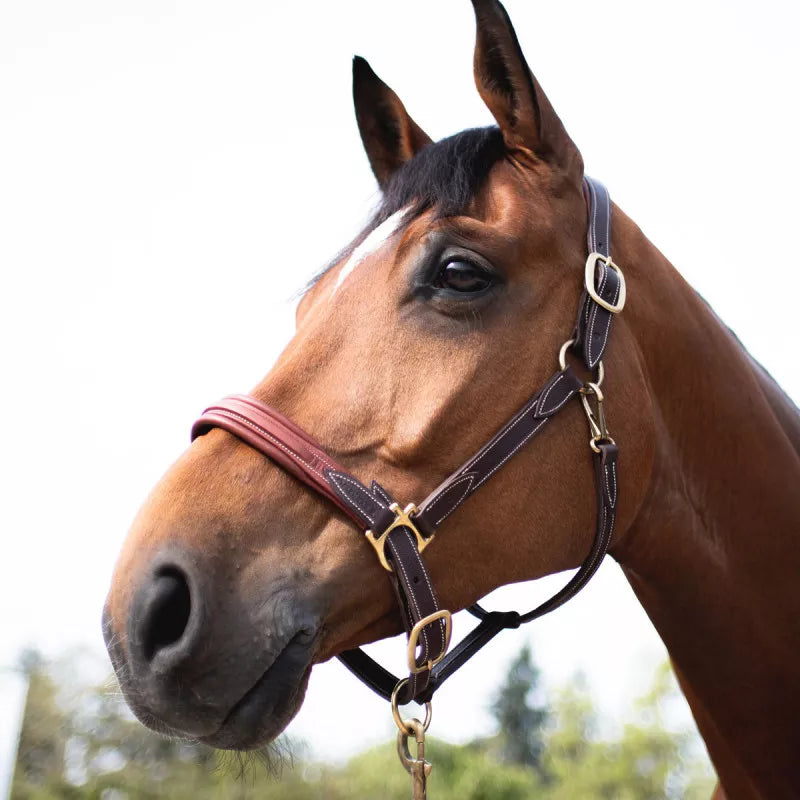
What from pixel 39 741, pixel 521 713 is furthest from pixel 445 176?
pixel 521 713

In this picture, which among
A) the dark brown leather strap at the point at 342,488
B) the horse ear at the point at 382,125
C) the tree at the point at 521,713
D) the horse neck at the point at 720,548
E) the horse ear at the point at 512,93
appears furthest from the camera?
the tree at the point at 521,713

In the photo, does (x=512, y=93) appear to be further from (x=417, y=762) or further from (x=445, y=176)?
(x=417, y=762)

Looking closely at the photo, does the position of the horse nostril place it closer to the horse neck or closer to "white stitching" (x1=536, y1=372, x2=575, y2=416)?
"white stitching" (x1=536, y1=372, x2=575, y2=416)

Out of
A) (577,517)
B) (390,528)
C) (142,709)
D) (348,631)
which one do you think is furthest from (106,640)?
(577,517)

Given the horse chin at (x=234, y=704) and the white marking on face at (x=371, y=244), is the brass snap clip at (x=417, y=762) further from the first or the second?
the white marking on face at (x=371, y=244)

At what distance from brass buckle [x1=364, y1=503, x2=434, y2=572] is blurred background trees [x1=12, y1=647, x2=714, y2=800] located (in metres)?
2.19

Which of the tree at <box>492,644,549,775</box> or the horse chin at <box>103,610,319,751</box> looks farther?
the tree at <box>492,644,549,775</box>

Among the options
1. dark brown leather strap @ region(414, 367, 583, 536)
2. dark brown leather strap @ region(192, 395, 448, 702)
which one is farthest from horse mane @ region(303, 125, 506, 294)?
dark brown leather strap @ region(192, 395, 448, 702)

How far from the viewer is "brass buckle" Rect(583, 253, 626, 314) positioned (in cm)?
271

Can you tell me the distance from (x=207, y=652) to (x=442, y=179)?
1.72 m

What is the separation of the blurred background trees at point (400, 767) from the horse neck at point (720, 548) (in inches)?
93.7

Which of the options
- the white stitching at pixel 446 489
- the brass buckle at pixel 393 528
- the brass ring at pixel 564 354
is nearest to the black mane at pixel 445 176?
the brass ring at pixel 564 354

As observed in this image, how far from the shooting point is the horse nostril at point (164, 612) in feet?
6.71

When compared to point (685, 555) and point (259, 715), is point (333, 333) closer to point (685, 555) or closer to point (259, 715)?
point (259, 715)
